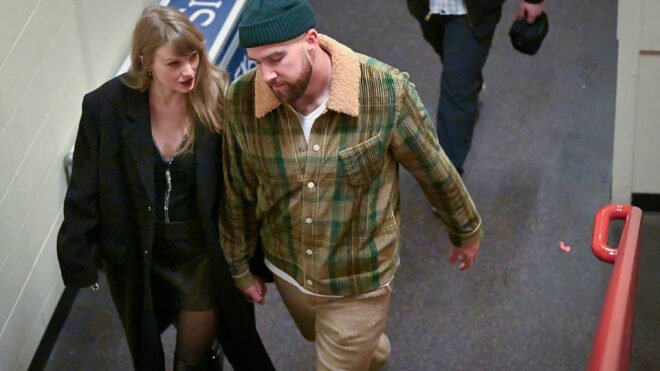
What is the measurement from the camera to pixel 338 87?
271 centimetres

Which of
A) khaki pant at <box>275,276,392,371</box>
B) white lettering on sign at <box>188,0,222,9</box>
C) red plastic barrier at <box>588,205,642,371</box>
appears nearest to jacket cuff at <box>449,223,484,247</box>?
khaki pant at <box>275,276,392,371</box>

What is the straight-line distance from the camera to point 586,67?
5.82 metres

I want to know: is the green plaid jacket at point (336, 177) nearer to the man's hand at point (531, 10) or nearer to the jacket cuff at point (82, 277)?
the jacket cuff at point (82, 277)

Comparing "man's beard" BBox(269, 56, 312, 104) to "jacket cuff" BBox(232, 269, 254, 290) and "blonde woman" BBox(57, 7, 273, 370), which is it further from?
"jacket cuff" BBox(232, 269, 254, 290)

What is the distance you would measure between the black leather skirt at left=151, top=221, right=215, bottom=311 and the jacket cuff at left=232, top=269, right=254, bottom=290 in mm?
102

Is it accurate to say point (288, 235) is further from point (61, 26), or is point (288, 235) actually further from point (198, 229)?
point (61, 26)

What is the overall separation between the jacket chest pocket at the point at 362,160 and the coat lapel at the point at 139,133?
23.1 inches

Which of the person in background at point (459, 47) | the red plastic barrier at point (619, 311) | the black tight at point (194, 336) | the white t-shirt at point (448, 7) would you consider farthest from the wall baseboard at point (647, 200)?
the black tight at point (194, 336)

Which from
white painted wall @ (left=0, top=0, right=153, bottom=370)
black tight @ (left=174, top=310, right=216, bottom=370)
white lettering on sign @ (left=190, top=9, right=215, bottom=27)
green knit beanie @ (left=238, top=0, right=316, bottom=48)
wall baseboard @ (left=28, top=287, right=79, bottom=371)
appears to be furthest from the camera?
white lettering on sign @ (left=190, top=9, right=215, bottom=27)

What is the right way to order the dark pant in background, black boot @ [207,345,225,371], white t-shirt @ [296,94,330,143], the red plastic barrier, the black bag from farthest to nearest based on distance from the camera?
1. the black bag
2. the dark pant in background
3. black boot @ [207,345,225,371]
4. white t-shirt @ [296,94,330,143]
5. the red plastic barrier

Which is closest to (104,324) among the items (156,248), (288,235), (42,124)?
(42,124)

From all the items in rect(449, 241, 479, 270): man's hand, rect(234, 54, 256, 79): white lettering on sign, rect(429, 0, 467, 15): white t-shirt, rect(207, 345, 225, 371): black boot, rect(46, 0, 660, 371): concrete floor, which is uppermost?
rect(429, 0, 467, 15): white t-shirt

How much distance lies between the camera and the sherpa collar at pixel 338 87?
270cm

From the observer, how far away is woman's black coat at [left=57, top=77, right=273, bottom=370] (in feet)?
9.74
